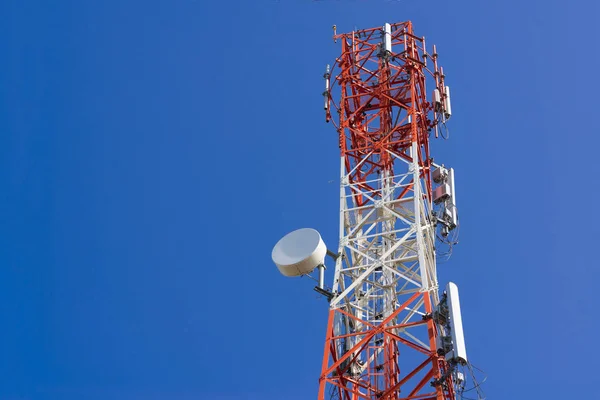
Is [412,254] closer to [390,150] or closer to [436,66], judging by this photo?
[390,150]

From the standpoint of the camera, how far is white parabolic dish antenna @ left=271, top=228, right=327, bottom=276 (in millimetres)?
32156

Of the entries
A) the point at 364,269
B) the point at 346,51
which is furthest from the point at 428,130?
the point at 364,269

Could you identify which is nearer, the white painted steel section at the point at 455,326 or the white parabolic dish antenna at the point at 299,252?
the white painted steel section at the point at 455,326

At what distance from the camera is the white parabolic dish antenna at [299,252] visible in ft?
105

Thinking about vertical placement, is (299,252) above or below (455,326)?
above

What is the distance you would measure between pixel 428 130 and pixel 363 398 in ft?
39.3

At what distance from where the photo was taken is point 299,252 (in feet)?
107

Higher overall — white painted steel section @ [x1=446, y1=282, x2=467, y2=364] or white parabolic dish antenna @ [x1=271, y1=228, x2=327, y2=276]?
white parabolic dish antenna @ [x1=271, y1=228, x2=327, y2=276]

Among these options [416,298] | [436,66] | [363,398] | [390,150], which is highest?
[436,66]

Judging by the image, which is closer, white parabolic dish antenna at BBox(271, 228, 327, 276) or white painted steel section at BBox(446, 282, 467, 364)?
white painted steel section at BBox(446, 282, 467, 364)

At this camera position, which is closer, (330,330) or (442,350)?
(442,350)

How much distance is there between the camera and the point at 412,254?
3450 cm

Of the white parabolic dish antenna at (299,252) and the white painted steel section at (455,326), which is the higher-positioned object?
the white parabolic dish antenna at (299,252)

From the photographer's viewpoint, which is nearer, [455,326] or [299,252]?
[455,326]
